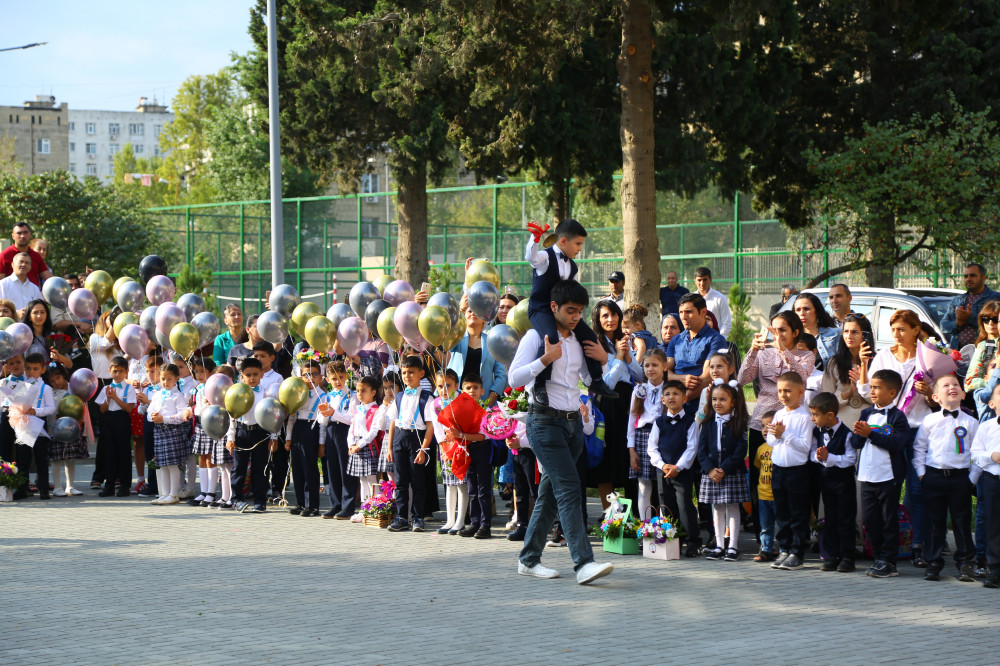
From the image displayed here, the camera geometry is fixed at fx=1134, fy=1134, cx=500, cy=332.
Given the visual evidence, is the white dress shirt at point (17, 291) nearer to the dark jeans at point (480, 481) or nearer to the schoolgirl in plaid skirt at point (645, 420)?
the dark jeans at point (480, 481)

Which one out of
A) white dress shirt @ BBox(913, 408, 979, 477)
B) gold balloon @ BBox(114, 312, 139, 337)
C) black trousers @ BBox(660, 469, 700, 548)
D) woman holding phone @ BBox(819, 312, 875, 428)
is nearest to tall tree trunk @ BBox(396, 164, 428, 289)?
gold balloon @ BBox(114, 312, 139, 337)

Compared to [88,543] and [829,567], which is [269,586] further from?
[829,567]

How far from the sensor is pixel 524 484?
9133mm

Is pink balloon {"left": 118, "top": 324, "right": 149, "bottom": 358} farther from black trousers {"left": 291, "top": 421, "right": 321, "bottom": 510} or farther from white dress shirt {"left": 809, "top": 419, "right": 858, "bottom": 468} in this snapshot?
white dress shirt {"left": 809, "top": 419, "right": 858, "bottom": 468}

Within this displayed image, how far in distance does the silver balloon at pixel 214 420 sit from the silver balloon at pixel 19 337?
7.96 ft

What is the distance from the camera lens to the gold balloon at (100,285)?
13172 millimetres

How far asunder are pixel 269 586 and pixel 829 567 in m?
3.76

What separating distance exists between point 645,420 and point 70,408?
6.33 metres

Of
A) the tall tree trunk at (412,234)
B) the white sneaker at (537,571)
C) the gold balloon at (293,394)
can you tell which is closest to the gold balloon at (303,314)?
the gold balloon at (293,394)

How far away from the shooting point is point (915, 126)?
21.3 m

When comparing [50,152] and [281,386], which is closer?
[281,386]

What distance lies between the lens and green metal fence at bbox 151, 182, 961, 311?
2892cm

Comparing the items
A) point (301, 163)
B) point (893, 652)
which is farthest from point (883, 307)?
point (301, 163)

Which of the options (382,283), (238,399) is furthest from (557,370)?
(382,283)
